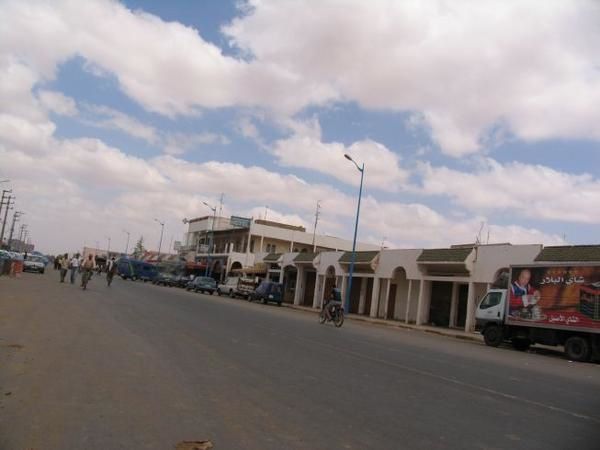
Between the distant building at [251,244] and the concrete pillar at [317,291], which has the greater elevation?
the distant building at [251,244]

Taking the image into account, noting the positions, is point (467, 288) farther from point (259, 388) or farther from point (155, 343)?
point (259, 388)

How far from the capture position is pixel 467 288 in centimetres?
3572

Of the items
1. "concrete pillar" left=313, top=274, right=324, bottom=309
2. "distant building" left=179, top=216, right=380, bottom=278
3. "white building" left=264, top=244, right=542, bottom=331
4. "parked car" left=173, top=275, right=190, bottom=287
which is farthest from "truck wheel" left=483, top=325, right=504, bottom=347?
"parked car" left=173, top=275, right=190, bottom=287

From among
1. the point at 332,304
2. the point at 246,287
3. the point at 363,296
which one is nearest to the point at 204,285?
the point at 246,287

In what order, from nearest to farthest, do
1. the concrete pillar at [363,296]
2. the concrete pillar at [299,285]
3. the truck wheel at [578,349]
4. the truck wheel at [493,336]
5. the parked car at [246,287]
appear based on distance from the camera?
the truck wheel at [578,349], the truck wheel at [493,336], the concrete pillar at [363,296], the parked car at [246,287], the concrete pillar at [299,285]

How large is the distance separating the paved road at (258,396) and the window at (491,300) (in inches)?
415

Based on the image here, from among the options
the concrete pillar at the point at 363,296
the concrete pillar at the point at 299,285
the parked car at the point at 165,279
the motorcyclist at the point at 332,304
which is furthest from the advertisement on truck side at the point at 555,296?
the parked car at the point at 165,279

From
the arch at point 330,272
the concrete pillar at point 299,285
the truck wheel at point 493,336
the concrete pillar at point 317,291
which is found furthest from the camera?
the concrete pillar at point 299,285

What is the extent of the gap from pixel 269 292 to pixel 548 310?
26.8 metres

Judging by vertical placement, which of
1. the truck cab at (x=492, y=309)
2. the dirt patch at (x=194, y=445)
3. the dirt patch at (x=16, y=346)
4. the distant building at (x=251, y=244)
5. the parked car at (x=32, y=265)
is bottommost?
the dirt patch at (x=16, y=346)

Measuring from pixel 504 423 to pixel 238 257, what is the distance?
213 ft

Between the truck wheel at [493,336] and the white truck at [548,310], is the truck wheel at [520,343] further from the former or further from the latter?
the truck wheel at [493,336]

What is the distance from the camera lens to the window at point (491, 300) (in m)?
24.6

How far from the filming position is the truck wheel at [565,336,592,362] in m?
20.5
